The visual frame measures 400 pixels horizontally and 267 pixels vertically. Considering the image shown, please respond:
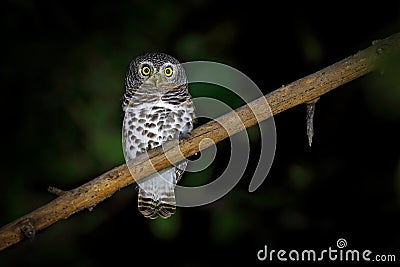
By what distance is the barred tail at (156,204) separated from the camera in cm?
256

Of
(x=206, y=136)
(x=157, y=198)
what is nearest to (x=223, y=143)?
(x=157, y=198)

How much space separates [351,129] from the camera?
2.79 m

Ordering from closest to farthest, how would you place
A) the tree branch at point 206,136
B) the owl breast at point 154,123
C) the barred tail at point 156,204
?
the tree branch at point 206,136, the owl breast at point 154,123, the barred tail at point 156,204

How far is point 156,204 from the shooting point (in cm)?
257

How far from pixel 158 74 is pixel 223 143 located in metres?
0.59

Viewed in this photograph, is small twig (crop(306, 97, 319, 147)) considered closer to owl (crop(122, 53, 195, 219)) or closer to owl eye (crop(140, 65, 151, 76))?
owl (crop(122, 53, 195, 219))

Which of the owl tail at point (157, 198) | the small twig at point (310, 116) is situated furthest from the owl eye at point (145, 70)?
the small twig at point (310, 116)

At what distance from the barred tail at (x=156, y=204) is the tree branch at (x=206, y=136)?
0.61 meters

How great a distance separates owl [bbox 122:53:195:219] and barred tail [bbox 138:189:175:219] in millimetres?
170

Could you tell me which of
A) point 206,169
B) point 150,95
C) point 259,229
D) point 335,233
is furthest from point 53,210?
point 335,233

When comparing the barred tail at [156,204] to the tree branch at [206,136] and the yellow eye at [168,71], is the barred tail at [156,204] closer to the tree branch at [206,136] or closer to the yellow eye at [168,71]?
the yellow eye at [168,71]

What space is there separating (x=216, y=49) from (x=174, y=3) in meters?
0.25

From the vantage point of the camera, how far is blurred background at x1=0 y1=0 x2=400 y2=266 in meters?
2.70

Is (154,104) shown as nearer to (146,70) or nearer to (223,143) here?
(146,70)
